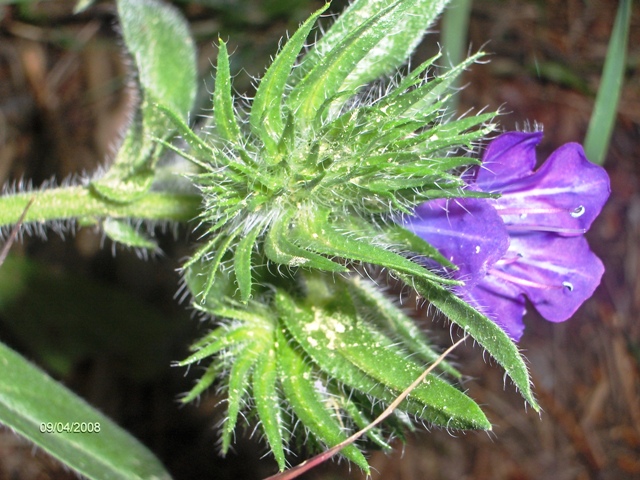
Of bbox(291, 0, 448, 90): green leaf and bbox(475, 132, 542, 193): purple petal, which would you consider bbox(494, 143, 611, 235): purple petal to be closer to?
bbox(475, 132, 542, 193): purple petal

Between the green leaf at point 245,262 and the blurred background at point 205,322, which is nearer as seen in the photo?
the green leaf at point 245,262

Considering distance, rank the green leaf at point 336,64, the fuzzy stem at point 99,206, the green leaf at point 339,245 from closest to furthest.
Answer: the green leaf at point 339,245, the green leaf at point 336,64, the fuzzy stem at point 99,206

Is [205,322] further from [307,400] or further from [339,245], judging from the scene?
[339,245]

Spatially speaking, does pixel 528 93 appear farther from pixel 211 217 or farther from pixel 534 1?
pixel 211 217

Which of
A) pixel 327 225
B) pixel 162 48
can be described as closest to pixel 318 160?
pixel 327 225

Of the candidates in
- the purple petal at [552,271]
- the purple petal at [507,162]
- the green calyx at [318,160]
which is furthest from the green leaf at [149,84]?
the purple petal at [552,271]

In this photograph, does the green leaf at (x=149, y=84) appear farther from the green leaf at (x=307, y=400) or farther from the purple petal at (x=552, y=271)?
the purple petal at (x=552, y=271)
